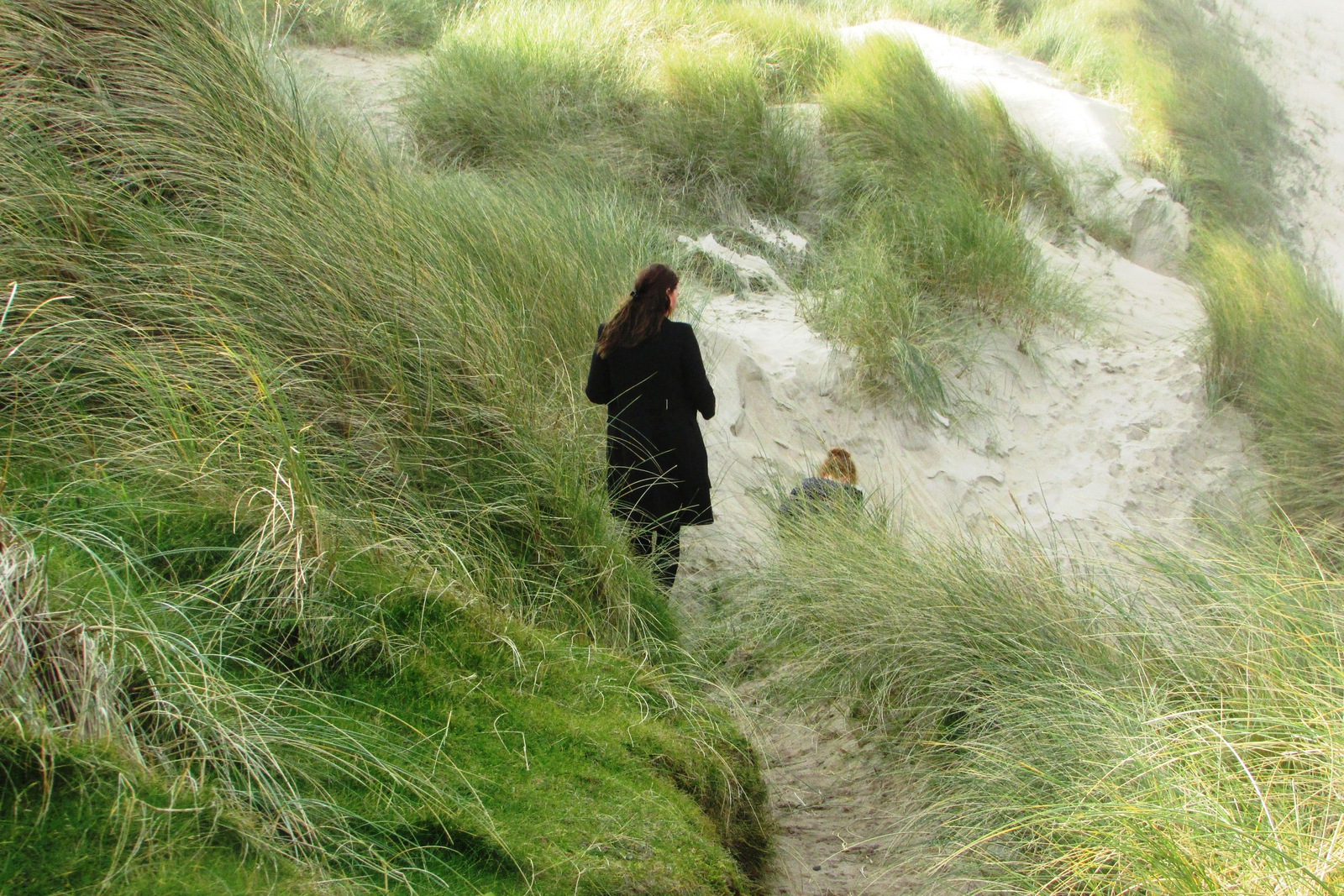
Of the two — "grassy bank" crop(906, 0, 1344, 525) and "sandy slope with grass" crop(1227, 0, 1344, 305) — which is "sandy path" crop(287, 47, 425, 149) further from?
"sandy slope with grass" crop(1227, 0, 1344, 305)

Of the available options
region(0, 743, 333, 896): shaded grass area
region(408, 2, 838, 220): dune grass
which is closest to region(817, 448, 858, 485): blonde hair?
region(408, 2, 838, 220): dune grass

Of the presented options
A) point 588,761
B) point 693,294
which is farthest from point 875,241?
point 588,761

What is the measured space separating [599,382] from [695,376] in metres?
0.40

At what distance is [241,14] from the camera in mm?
5266

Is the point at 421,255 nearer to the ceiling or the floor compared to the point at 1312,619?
nearer to the floor

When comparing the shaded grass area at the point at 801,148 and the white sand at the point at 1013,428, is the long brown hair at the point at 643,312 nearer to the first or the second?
the white sand at the point at 1013,428

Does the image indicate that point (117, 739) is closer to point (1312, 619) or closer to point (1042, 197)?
point (1312, 619)

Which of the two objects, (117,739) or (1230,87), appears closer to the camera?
(117,739)

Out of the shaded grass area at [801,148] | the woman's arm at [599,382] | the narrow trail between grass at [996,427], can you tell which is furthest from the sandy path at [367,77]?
the woman's arm at [599,382]

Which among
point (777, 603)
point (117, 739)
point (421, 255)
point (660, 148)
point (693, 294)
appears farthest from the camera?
point (660, 148)

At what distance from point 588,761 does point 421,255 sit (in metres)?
2.54

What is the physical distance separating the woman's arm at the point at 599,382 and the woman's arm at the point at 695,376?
319 millimetres

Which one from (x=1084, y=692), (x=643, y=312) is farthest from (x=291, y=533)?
(x=1084, y=692)

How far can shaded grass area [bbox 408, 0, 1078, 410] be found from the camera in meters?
7.35
